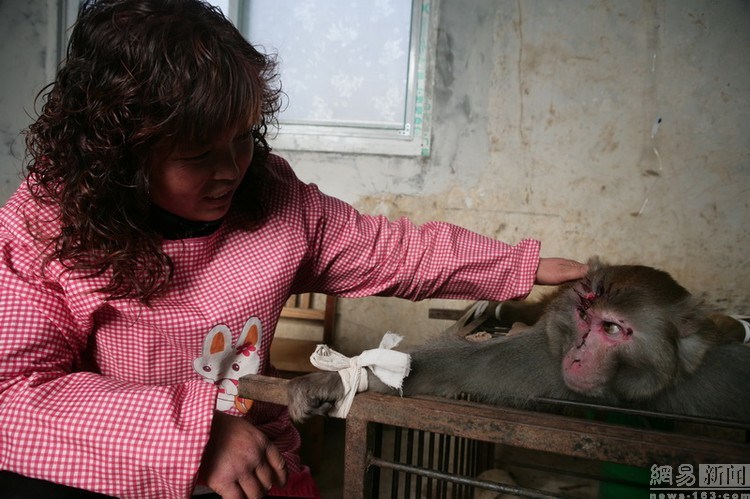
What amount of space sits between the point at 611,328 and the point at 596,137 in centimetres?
163

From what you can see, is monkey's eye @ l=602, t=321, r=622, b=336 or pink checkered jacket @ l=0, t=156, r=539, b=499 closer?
pink checkered jacket @ l=0, t=156, r=539, b=499

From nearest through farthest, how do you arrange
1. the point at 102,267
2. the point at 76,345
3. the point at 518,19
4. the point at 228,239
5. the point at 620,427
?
the point at 620,427 → the point at 102,267 → the point at 76,345 → the point at 228,239 → the point at 518,19

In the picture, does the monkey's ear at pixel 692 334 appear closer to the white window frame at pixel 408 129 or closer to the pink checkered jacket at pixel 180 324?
the pink checkered jacket at pixel 180 324

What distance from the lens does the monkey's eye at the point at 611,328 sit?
147cm

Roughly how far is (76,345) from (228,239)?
413 mm

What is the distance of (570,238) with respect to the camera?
2.90m

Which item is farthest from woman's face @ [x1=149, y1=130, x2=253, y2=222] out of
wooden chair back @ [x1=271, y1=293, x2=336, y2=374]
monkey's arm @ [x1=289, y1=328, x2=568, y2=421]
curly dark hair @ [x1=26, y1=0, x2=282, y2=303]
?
wooden chair back @ [x1=271, y1=293, x2=336, y2=374]

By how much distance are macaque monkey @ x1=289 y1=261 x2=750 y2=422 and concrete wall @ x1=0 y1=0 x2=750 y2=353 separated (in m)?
1.41

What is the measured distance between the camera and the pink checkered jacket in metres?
0.98

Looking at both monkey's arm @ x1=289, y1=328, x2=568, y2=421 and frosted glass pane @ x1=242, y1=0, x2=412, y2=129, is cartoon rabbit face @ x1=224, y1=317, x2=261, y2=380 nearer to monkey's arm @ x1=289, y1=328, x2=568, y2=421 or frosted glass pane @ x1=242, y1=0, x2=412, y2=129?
monkey's arm @ x1=289, y1=328, x2=568, y2=421

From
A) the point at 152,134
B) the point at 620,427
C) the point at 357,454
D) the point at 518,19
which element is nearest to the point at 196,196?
the point at 152,134

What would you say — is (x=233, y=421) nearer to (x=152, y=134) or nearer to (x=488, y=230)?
(x=152, y=134)

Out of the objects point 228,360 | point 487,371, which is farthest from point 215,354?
point 487,371

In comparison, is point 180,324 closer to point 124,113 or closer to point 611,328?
point 124,113
